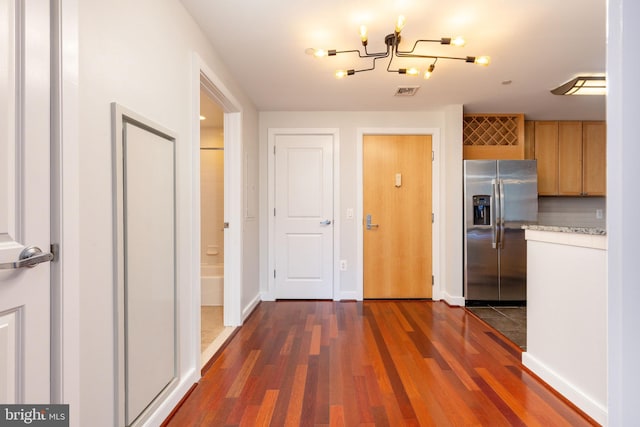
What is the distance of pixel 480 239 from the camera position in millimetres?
3646

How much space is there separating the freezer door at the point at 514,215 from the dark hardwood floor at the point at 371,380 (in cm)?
88

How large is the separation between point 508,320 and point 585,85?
2400 mm

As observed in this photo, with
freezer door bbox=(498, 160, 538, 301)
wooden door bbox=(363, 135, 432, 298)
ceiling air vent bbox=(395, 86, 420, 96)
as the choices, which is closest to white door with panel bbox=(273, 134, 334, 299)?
wooden door bbox=(363, 135, 432, 298)

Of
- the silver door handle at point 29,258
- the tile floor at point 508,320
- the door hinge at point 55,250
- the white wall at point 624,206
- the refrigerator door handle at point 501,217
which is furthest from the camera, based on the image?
the refrigerator door handle at point 501,217

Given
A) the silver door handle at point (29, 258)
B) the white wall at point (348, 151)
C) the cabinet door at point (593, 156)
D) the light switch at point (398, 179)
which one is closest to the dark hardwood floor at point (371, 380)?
the white wall at point (348, 151)

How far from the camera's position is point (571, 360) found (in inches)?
72.0

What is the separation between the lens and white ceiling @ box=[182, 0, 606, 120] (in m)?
1.94

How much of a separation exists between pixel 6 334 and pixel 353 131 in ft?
11.7

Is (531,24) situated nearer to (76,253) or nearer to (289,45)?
(289,45)

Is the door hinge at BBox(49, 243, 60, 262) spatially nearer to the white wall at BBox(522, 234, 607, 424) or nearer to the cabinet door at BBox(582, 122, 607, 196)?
the white wall at BBox(522, 234, 607, 424)

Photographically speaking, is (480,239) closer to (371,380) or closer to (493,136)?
(493,136)

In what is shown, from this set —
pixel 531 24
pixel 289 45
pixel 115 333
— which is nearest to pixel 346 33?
pixel 289 45

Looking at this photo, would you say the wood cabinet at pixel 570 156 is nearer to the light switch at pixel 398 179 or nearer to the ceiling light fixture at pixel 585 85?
the ceiling light fixture at pixel 585 85

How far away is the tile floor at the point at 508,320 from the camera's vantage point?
2750mm
